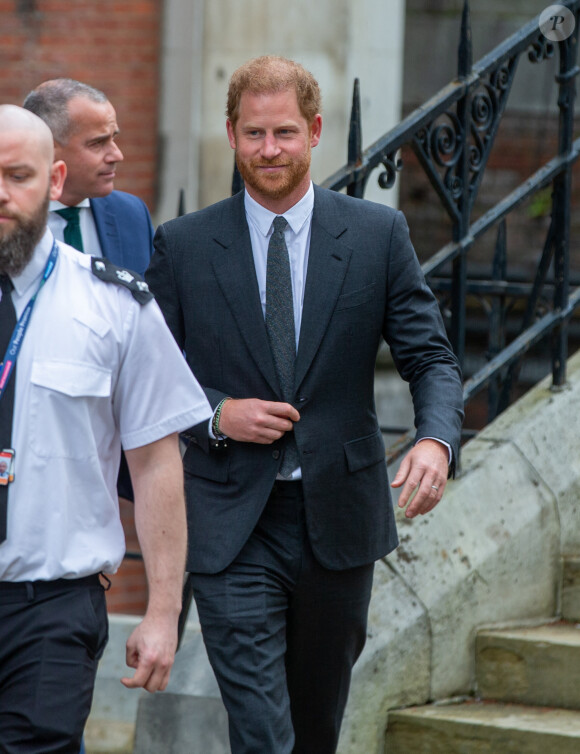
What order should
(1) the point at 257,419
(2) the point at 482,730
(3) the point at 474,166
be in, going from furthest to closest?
(3) the point at 474,166 < (2) the point at 482,730 < (1) the point at 257,419

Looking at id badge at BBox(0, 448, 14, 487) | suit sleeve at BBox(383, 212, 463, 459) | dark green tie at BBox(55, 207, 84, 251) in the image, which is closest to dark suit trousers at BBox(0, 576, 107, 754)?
id badge at BBox(0, 448, 14, 487)

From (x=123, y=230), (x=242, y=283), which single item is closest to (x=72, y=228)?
(x=123, y=230)

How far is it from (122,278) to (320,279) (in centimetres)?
67

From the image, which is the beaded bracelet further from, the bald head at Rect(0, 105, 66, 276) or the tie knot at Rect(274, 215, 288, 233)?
the bald head at Rect(0, 105, 66, 276)

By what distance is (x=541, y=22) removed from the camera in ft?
15.0

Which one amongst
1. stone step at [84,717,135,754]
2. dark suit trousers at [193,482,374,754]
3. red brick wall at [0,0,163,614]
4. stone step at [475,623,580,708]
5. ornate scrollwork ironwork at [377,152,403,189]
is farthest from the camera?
red brick wall at [0,0,163,614]

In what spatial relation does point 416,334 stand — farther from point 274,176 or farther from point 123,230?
point 123,230

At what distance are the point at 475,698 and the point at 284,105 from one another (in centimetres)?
206

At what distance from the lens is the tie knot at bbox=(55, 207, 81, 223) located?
3.67 m

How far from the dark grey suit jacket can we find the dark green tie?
348 millimetres

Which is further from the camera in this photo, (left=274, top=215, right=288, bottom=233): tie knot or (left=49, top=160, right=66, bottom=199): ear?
(left=274, top=215, right=288, bottom=233): tie knot

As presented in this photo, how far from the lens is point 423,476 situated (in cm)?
300

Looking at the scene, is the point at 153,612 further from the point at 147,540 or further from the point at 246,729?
the point at 246,729

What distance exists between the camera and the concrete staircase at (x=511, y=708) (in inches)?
152
